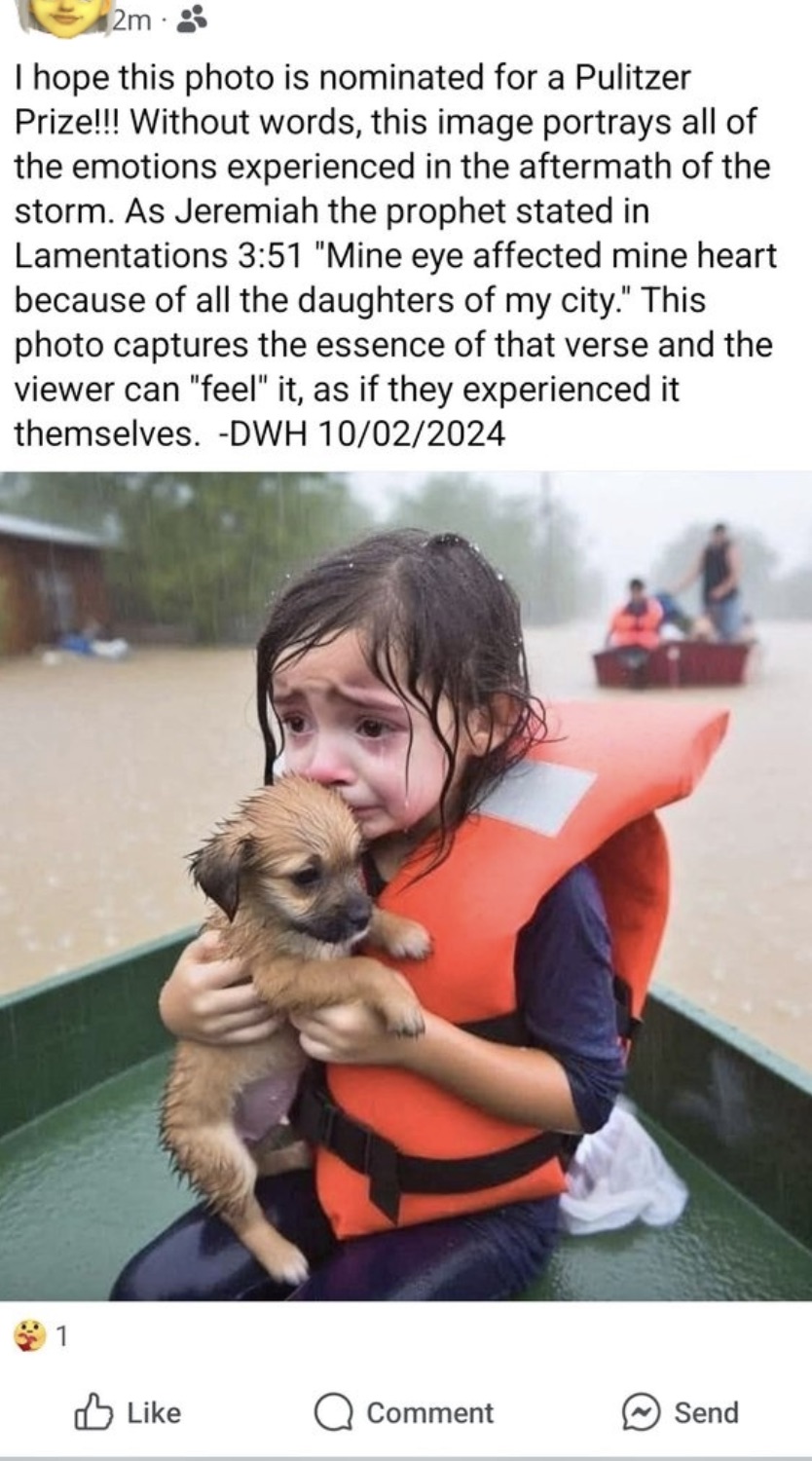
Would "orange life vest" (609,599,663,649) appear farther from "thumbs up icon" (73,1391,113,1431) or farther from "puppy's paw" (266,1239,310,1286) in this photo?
"thumbs up icon" (73,1391,113,1431)

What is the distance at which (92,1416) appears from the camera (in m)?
0.96

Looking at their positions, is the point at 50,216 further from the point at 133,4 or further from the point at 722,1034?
the point at 722,1034

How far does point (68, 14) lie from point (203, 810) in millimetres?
853

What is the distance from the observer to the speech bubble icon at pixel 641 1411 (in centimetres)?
95

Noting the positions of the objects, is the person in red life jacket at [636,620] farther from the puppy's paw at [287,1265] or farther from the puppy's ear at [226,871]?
the puppy's paw at [287,1265]

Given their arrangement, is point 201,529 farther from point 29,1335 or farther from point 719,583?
point 29,1335

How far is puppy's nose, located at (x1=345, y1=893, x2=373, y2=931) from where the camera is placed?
0.76m

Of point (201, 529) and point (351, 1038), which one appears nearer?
point (351, 1038)

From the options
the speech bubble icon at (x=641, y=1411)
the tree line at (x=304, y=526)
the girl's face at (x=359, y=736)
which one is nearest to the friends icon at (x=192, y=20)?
the tree line at (x=304, y=526)

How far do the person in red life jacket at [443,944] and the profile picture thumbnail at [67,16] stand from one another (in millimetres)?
618

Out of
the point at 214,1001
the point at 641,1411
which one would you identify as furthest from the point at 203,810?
the point at 641,1411

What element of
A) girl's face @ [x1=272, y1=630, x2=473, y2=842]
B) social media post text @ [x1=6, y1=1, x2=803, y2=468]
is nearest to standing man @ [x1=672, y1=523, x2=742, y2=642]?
social media post text @ [x1=6, y1=1, x2=803, y2=468]

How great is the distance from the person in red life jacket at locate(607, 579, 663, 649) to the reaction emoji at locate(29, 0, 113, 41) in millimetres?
810

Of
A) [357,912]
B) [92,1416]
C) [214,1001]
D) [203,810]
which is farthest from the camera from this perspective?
[203,810]
